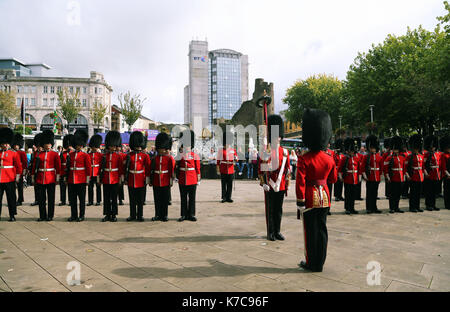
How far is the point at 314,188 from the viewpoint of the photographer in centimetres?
427

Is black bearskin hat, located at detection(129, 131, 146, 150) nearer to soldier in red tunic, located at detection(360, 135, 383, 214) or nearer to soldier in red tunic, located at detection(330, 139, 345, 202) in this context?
soldier in red tunic, located at detection(360, 135, 383, 214)

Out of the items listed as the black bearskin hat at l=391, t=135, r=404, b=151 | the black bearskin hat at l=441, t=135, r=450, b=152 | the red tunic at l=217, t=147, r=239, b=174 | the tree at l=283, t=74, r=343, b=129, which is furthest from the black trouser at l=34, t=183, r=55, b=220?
the tree at l=283, t=74, r=343, b=129

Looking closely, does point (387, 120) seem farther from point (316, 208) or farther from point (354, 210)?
point (316, 208)

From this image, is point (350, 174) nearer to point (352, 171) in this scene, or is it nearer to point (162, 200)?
point (352, 171)

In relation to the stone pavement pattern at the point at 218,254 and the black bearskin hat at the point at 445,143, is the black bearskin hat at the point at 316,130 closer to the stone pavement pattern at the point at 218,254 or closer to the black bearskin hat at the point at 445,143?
the stone pavement pattern at the point at 218,254

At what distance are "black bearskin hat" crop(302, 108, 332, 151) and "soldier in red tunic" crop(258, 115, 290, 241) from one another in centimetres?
129

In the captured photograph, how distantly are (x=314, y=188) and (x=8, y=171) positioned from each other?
299 inches

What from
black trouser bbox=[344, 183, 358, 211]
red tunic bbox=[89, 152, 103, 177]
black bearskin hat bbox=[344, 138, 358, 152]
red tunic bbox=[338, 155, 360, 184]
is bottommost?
black trouser bbox=[344, 183, 358, 211]

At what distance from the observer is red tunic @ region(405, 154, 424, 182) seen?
28.3ft

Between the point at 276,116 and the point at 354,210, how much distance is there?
13.9 ft

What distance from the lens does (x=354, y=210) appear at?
27.6 feet

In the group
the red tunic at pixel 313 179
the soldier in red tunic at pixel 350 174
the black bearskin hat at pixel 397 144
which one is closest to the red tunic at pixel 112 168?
the red tunic at pixel 313 179

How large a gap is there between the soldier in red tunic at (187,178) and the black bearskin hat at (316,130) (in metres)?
3.71
